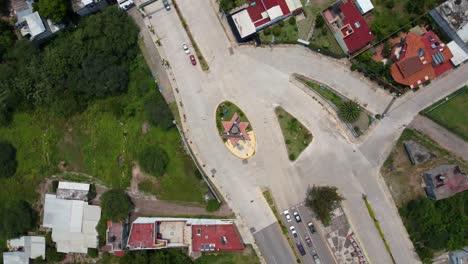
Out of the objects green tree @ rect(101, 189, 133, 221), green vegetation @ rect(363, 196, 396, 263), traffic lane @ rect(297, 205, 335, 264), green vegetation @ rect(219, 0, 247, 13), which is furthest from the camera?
green vegetation @ rect(219, 0, 247, 13)

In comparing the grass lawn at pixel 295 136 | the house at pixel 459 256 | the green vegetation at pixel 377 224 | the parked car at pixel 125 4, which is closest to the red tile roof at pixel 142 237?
the grass lawn at pixel 295 136

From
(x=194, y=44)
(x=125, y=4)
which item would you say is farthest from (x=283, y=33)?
(x=125, y=4)

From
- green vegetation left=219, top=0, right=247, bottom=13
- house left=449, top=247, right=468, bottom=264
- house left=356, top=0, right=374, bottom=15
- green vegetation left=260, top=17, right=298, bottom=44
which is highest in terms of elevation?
green vegetation left=219, top=0, right=247, bottom=13

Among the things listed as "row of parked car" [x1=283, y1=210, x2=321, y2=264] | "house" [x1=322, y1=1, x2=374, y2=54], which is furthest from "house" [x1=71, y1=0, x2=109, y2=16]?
"row of parked car" [x1=283, y1=210, x2=321, y2=264]

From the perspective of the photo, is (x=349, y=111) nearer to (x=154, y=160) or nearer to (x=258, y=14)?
(x=258, y=14)

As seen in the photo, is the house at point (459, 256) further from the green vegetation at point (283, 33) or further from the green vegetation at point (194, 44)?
the green vegetation at point (194, 44)

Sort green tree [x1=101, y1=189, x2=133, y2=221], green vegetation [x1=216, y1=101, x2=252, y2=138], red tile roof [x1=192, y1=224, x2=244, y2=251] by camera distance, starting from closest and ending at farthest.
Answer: red tile roof [x1=192, y1=224, x2=244, y2=251] < green tree [x1=101, y1=189, x2=133, y2=221] < green vegetation [x1=216, y1=101, x2=252, y2=138]

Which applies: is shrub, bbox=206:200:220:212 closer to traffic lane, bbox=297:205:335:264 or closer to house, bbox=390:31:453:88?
traffic lane, bbox=297:205:335:264
